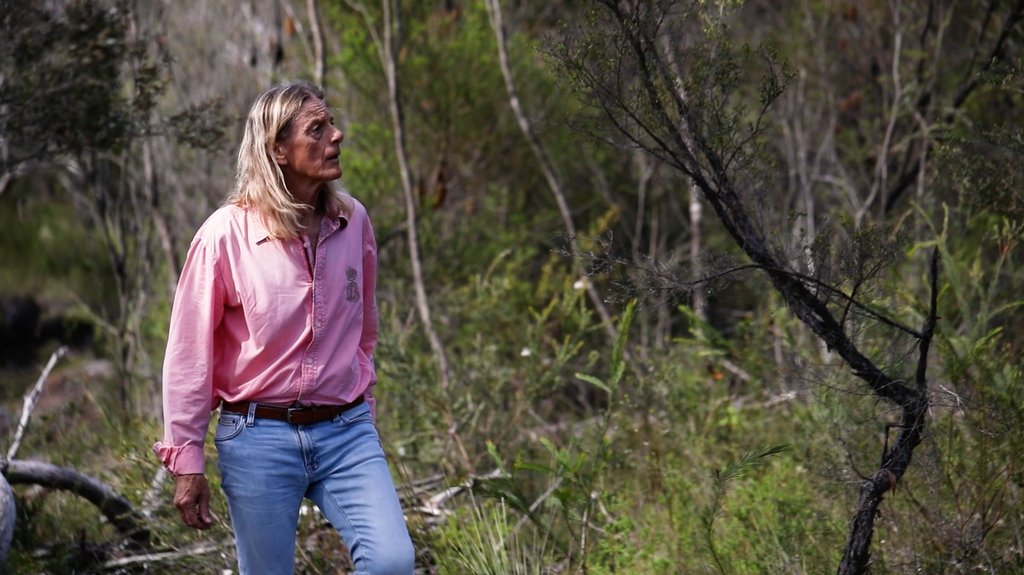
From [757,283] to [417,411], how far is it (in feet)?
7.94

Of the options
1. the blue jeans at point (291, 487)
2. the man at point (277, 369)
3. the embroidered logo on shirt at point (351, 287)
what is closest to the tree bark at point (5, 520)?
the man at point (277, 369)

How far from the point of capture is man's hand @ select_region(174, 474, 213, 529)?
2.61 metres

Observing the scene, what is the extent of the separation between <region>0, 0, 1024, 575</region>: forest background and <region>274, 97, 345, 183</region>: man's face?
770mm

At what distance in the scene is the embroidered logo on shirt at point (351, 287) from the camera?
286cm

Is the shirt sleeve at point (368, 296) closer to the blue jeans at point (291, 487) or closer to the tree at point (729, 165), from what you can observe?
the blue jeans at point (291, 487)

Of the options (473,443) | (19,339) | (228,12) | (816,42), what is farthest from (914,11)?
(19,339)

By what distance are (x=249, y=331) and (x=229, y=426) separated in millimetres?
262

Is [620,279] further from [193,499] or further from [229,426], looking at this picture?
[193,499]

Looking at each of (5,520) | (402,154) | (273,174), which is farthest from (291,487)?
(402,154)

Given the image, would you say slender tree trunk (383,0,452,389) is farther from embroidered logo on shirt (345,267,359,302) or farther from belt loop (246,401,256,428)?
belt loop (246,401,256,428)

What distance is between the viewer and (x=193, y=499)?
2617 mm

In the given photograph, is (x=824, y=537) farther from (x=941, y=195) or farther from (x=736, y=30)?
(x=736, y=30)

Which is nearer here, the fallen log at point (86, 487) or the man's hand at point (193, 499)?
the man's hand at point (193, 499)

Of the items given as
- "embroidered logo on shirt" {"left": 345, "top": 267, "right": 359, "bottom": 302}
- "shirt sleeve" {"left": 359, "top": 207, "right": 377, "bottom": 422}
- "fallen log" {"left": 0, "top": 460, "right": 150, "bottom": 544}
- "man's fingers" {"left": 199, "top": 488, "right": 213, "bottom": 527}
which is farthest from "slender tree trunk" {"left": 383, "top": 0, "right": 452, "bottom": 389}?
"man's fingers" {"left": 199, "top": 488, "right": 213, "bottom": 527}
